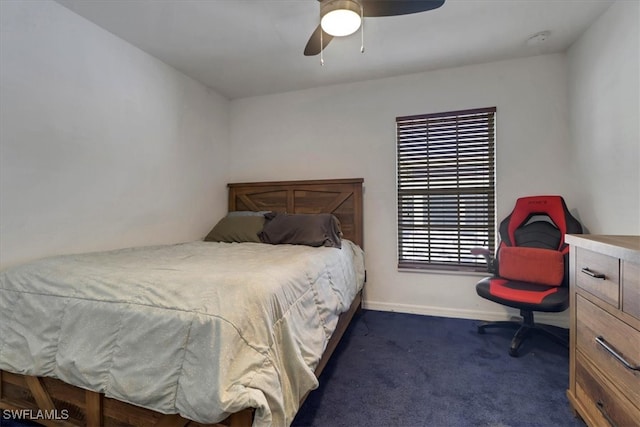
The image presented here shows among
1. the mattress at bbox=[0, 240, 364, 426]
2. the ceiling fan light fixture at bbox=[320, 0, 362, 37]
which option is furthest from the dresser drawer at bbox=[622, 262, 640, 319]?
the ceiling fan light fixture at bbox=[320, 0, 362, 37]

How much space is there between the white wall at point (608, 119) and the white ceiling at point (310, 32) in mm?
199

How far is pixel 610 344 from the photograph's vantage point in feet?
3.79

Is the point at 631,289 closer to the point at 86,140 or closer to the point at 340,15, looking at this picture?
the point at 340,15

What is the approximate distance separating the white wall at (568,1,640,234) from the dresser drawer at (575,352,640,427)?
39.4 inches

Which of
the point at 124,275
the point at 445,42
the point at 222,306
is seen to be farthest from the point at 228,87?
the point at 222,306

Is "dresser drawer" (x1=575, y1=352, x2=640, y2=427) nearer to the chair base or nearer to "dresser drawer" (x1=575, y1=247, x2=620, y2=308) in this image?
"dresser drawer" (x1=575, y1=247, x2=620, y2=308)

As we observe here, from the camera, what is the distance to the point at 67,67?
1.99 m

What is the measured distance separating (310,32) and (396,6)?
877 mm

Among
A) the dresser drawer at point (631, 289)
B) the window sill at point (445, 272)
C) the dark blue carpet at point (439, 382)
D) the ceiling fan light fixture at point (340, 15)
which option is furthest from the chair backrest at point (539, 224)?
the ceiling fan light fixture at point (340, 15)

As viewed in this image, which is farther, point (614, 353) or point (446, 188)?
point (446, 188)

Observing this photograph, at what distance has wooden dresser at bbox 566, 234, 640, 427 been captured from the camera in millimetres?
1024

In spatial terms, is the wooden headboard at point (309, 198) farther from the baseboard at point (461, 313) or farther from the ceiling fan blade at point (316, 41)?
the ceiling fan blade at point (316, 41)

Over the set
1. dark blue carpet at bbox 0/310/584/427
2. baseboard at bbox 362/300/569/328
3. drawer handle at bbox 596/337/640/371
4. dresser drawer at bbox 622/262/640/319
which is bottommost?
dark blue carpet at bbox 0/310/584/427

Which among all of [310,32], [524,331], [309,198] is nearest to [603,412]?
[524,331]
